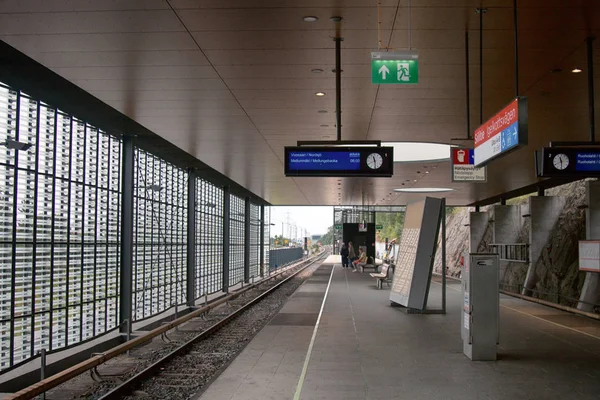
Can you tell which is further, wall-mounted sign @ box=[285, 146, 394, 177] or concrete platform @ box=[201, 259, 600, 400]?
wall-mounted sign @ box=[285, 146, 394, 177]

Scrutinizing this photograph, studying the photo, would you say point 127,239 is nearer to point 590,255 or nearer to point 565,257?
point 590,255

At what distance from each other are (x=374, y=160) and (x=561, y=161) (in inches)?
99.6

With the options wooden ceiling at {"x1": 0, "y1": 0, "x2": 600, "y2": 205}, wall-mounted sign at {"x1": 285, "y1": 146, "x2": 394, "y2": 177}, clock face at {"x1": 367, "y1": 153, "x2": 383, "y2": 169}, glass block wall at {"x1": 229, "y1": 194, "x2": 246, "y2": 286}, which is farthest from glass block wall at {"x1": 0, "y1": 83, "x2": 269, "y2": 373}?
glass block wall at {"x1": 229, "y1": 194, "x2": 246, "y2": 286}

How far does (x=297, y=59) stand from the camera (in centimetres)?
812

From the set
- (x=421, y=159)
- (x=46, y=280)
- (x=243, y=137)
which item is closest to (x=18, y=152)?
(x=46, y=280)

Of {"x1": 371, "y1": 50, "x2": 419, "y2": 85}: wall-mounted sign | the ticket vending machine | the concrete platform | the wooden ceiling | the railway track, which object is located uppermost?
the wooden ceiling

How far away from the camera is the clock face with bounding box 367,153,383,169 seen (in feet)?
26.6

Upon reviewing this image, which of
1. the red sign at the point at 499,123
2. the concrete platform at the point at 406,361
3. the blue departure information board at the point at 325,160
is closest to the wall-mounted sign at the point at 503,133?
the red sign at the point at 499,123

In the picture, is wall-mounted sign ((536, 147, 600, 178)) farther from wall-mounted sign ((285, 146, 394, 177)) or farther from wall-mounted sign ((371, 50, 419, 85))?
wall-mounted sign ((371, 50, 419, 85))

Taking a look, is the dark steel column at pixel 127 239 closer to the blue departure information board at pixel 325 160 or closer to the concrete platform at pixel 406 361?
the concrete platform at pixel 406 361

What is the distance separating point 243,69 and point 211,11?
2088 mm

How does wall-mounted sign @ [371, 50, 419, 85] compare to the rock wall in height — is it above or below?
above

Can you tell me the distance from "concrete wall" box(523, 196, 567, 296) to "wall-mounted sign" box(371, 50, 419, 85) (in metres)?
16.8

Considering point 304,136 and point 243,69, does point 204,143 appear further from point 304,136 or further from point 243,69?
point 243,69
